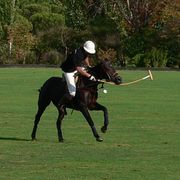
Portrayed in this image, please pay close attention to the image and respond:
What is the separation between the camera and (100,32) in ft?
264

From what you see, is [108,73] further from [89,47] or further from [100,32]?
[100,32]

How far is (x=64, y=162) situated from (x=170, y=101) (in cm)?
1812

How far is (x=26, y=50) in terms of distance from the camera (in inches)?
3105

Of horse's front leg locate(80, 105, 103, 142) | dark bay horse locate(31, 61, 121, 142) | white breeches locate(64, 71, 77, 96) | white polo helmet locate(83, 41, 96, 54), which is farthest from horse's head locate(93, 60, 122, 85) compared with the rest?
horse's front leg locate(80, 105, 103, 142)

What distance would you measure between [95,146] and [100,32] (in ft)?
213

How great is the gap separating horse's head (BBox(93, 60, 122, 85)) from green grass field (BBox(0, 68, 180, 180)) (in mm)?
1351

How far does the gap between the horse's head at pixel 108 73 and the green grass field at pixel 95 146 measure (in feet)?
4.43

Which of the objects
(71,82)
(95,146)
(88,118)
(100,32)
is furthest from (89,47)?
(100,32)

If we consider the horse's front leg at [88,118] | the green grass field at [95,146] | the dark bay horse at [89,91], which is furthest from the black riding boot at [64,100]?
the green grass field at [95,146]

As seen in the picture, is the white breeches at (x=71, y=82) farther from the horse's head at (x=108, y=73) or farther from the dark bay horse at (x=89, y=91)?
the horse's head at (x=108, y=73)

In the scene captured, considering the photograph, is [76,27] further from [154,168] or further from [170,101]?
[154,168]

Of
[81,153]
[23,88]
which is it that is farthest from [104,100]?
[81,153]

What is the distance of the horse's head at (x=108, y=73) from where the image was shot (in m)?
16.3

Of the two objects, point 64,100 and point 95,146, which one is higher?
point 64,100
